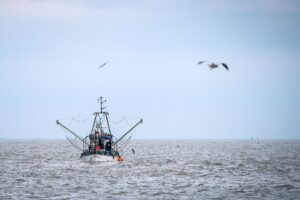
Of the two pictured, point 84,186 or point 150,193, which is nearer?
point 150,193

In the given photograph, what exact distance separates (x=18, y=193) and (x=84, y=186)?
6.48 metres

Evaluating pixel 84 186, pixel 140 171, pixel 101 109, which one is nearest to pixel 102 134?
pixel 101 109

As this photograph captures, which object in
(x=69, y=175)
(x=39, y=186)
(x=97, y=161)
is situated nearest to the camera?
(x=39, y=186)

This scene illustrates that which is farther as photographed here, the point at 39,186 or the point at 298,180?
the point at 298,180

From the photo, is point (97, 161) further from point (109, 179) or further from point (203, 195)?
point (203, 195)

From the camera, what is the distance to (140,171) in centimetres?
6238

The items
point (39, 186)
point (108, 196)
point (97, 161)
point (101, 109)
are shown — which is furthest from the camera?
point (101, 109)

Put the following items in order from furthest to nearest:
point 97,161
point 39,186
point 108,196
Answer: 1. point 97,161
2. point 39,186
3. point 108,196

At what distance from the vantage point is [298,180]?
5325 centimetres

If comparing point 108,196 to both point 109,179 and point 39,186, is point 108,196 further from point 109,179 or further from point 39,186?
point 109,179

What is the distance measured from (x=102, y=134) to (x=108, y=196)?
1409 inches

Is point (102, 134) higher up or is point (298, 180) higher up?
point (102, 134)

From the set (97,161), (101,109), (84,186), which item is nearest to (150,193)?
(84,186)

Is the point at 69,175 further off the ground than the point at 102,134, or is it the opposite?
the point at 102,134
